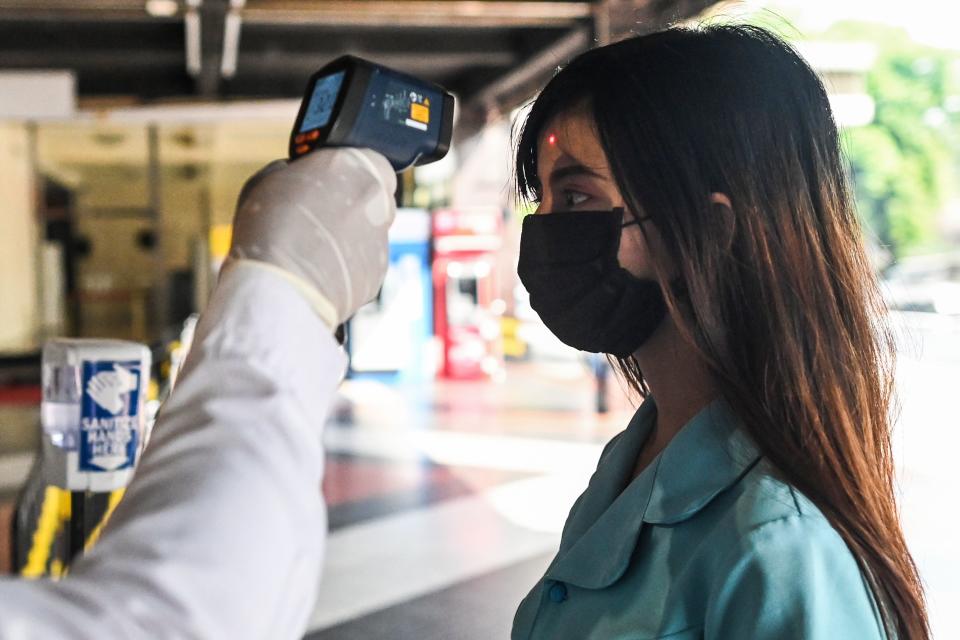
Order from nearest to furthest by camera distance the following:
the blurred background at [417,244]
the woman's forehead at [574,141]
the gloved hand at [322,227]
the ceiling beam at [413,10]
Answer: the gloved hand at [322,227], the woman's forehead at [574,141], the blurred background at [417,244], the ceiling beam at [413,10]

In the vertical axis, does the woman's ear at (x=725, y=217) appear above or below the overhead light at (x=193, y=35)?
below

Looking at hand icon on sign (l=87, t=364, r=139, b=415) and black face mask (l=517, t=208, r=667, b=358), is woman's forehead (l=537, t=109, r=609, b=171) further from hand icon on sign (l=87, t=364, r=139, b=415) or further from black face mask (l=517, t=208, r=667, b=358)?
hand icon on sign (l=87, t=364, r=139, b=415)

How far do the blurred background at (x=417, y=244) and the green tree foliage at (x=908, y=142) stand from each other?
44mm

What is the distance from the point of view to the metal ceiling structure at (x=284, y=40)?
866 cm

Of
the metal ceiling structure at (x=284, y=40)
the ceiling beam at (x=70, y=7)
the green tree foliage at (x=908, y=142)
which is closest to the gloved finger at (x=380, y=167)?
the metal ceiling structure at (x=284, y=40)

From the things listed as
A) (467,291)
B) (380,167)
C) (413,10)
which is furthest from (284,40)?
(380,167)

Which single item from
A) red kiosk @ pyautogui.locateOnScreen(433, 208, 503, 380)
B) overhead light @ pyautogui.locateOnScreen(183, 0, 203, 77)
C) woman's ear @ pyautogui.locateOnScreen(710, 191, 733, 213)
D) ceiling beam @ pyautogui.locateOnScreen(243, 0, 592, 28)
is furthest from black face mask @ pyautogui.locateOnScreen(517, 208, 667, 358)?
red kiosk @ pyautogui.locateOnScreen(433, 208, 503, 380)

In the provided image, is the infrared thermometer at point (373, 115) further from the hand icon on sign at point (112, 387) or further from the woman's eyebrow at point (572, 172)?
the hand icon on sign at point (112, 387)

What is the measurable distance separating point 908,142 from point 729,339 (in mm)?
16443

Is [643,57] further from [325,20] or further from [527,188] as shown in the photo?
[325,20]

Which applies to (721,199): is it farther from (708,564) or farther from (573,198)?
(708,564)

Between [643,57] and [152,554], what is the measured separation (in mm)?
930

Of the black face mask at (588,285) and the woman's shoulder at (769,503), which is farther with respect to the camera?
the black face mask at (588,285)

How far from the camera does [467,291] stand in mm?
12211
